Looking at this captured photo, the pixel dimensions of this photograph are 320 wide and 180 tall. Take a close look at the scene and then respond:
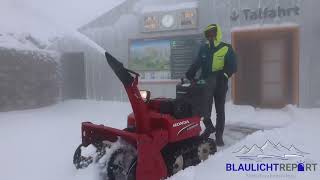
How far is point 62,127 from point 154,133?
4.26 meters

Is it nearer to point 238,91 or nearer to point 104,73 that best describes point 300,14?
point 238,91

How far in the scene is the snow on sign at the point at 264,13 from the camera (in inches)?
376

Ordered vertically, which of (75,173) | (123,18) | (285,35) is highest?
(123,18)

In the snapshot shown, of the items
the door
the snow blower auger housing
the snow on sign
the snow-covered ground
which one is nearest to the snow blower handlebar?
the snow blower auger housing

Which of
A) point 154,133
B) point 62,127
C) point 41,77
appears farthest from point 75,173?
point 41,77

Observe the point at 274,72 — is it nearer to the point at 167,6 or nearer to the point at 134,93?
the point at 167,6

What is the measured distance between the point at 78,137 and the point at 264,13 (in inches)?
245

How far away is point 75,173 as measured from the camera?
4.43 metres

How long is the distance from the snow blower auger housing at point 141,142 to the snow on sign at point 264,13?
20.3ft

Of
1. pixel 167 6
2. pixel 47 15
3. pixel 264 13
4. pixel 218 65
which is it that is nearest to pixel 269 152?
pixel 218 65

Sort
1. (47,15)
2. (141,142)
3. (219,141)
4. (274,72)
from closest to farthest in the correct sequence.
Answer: (141,142) < (219,141) < (274,72) < (47,15)

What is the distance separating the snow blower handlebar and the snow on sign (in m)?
6.81

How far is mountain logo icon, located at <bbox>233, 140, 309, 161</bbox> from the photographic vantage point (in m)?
5.02

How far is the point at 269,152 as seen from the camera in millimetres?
5273
